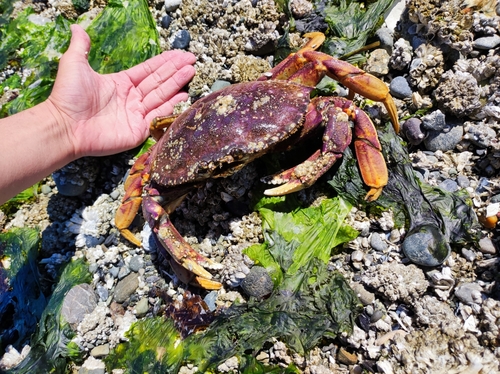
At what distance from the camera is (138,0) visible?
3.58 m

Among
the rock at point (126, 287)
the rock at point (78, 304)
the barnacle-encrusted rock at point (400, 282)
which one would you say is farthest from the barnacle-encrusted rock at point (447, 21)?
the rock at point (78, 304)

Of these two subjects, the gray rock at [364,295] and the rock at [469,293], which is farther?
the gray rock at [364,295]

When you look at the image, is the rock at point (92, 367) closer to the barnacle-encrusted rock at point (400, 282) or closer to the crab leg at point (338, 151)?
the crab leg at point (338, 151)

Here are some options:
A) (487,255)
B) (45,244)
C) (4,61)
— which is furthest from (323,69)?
(4,61)

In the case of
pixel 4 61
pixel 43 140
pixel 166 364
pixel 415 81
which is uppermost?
pixel 4 61

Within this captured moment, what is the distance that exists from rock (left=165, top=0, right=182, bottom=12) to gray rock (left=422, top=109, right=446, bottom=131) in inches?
95.8

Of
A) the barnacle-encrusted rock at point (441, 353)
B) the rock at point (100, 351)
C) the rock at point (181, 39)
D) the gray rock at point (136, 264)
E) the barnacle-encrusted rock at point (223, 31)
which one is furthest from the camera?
the rock at point (181, 39)

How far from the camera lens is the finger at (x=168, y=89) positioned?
10.6 feet

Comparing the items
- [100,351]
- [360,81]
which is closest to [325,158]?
[360,81]

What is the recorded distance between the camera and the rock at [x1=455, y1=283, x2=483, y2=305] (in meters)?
2.10

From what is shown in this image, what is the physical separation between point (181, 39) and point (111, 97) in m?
0.84

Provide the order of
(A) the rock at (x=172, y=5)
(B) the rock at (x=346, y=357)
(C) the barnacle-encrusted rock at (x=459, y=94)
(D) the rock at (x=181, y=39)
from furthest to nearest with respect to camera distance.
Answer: (A) the rock at (x=172, y=5) → (D) the rock at (x=181, y=39) → (C) the barnacle-encrusted rock at (x=459, y=94) → (B) the rock at (x=346, y=357)

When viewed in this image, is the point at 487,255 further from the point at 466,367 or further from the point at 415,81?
the point at 415,81

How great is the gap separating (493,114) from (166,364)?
106 inches
